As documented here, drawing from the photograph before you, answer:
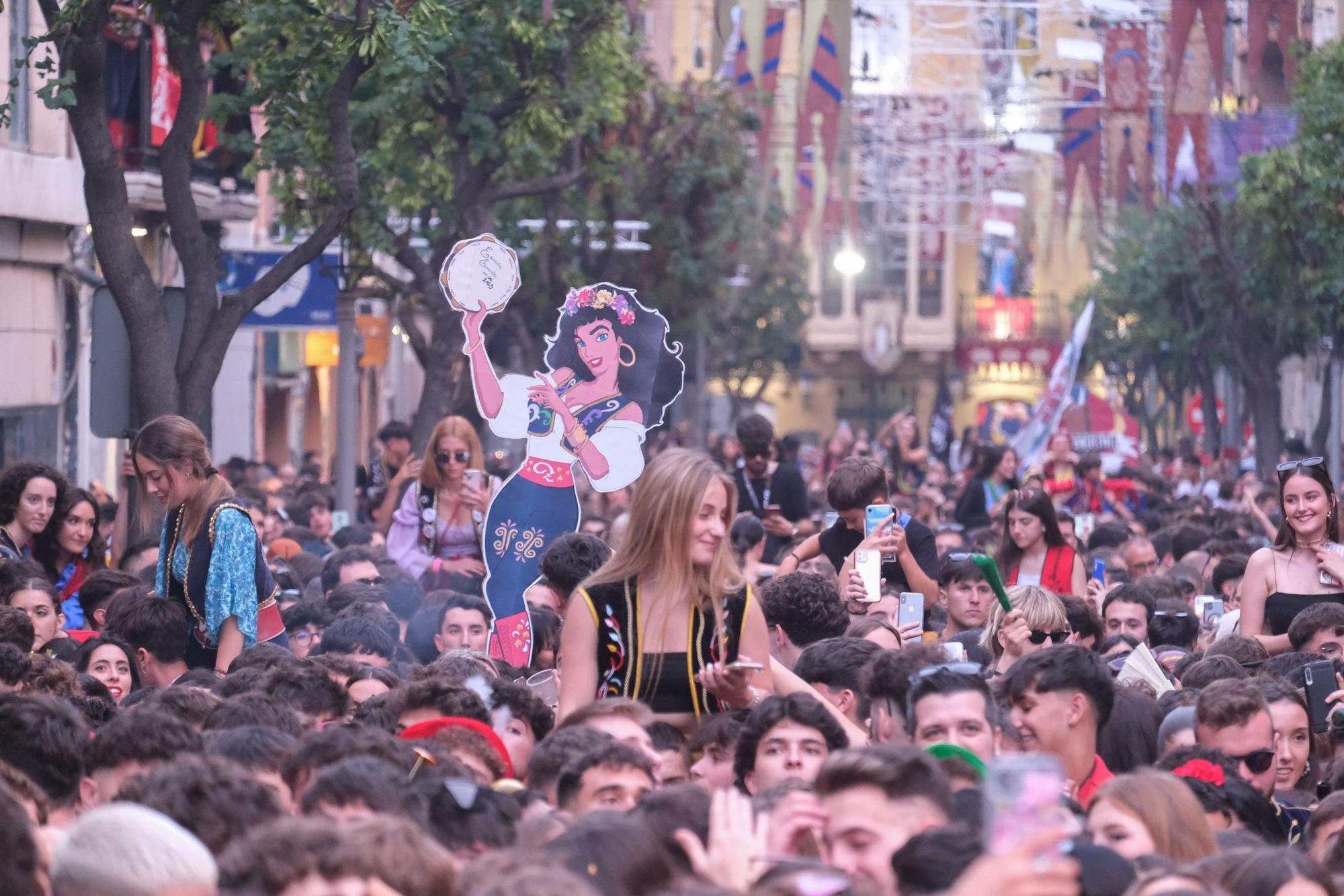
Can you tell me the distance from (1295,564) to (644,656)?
13.1 ft

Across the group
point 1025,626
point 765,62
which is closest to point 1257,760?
point 1025,626

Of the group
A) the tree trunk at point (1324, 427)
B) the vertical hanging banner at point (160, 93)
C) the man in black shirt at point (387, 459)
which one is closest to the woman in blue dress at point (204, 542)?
the man in black shirt at point (387, 459)

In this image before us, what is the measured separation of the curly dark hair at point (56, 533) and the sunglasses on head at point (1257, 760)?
6.22 meters

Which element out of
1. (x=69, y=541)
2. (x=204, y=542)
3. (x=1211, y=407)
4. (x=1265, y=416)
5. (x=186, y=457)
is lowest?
(x=1211, y=407)

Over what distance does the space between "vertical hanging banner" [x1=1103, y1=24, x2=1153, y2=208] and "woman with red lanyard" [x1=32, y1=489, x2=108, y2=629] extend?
63.6 feet

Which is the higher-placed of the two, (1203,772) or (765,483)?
(765,483)

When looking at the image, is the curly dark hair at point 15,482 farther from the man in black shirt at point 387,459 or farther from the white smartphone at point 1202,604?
the white smartphone at point 1202,604

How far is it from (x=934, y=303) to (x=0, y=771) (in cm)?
6633

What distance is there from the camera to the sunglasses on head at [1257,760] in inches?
259

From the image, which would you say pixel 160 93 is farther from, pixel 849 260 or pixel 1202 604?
pixel 849 260

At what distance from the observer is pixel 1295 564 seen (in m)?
9.14

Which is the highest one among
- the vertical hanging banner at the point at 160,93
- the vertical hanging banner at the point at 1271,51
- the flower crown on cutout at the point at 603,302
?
the vertical hanging banner at the point at 1271,51

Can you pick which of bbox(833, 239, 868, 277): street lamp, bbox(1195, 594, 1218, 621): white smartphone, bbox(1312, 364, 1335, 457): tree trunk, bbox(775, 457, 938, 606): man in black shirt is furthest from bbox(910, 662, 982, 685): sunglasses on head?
bbox(833, 239, 868, 277): street lamp

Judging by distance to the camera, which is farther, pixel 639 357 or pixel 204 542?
pixel 639 357
